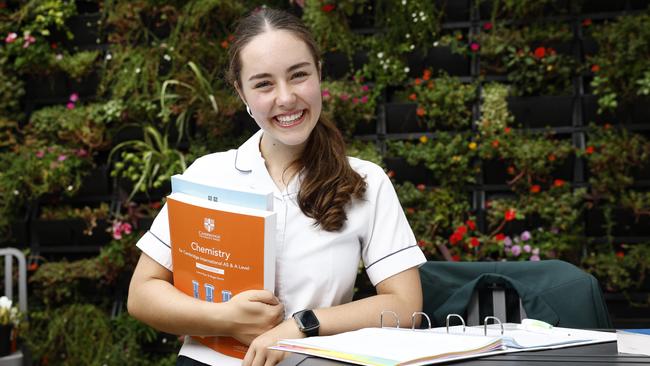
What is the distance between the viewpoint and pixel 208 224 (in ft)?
4.29

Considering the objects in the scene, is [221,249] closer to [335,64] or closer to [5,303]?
[5,303]

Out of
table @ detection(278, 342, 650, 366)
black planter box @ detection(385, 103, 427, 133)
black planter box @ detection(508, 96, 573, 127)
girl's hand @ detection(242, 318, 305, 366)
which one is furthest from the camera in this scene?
black planter box @ detection(385, 103, 427, 133)

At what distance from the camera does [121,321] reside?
3.35 meters

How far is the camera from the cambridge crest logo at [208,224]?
4.27ft

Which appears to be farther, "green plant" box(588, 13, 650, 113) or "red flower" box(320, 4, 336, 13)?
"red flower" box(320, 4, 336, 13)

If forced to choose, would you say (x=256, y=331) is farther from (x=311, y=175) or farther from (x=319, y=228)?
(x=311, y=175)

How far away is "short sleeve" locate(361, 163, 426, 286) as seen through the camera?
1.51 metres

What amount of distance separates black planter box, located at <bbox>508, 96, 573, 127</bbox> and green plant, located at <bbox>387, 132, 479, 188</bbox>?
0.84ft

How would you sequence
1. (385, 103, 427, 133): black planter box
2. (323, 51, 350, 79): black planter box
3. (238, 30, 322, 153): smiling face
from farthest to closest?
1. (323, 51, 350, 79): black planter box
2. (385, 103, 427, 133): black planter box
3. (238, 30, 322, 153): smiling face

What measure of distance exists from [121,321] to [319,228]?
2.14m

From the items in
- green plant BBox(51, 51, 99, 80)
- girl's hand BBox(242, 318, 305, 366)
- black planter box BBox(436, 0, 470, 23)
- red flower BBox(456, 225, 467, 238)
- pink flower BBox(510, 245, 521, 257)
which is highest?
black planter box BBox(436, 0, 470, 23)

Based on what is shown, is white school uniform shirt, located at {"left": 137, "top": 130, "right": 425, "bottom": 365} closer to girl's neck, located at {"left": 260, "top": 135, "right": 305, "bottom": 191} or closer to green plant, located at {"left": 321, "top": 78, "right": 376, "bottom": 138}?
girl's neck, located at {"left": 260, "top": 135, "right": 305, "bottom": 191}

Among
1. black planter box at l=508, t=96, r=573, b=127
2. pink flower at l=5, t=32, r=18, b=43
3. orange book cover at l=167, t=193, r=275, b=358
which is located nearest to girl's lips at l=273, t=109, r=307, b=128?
orange book cover at l=167, t=193, r=275, b=358

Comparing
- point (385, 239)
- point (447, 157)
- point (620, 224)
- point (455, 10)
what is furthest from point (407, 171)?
point (385, 239)
